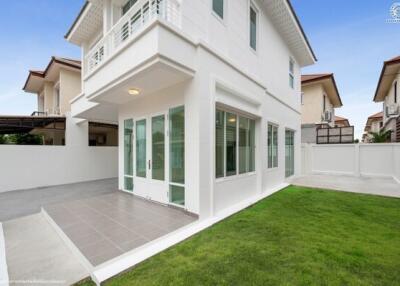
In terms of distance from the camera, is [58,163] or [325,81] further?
[325,81]

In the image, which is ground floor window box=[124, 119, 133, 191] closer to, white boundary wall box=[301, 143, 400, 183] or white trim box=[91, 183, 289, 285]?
white trim box=[91, 183, 289, 285]

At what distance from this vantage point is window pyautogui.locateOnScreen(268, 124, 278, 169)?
25.7ft

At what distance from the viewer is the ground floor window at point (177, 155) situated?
4637 mm

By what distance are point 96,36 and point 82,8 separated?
1.35m

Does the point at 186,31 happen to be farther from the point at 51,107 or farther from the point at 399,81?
the point at 399,81

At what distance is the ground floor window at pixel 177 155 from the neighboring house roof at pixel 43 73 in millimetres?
9106

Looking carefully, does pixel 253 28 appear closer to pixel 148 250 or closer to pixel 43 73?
pixel 148 250

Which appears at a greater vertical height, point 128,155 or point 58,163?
point 128,155

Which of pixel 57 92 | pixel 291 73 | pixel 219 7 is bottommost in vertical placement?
pixel 57 92

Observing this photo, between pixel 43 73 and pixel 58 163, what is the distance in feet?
21.2

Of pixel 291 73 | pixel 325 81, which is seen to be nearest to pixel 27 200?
pixel 291 73

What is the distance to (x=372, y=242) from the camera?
3.30 metres

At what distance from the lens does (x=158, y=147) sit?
532 centimetres

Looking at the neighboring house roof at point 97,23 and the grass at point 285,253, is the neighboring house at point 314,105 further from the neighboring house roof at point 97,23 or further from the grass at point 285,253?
the grass at point 285,253
